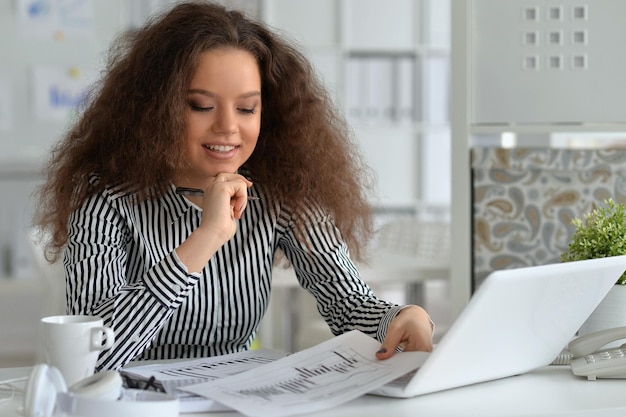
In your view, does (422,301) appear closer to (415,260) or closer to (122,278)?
(415,260)

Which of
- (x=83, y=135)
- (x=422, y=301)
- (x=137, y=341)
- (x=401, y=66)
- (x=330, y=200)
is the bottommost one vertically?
(x=422, y=301)

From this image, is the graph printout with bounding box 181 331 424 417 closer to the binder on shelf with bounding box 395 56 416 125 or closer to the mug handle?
the mug handle

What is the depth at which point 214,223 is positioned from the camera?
4.40 feet

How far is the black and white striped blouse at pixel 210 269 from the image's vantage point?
141 cm

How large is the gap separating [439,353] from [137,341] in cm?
48

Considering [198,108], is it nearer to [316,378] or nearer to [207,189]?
[207,189]

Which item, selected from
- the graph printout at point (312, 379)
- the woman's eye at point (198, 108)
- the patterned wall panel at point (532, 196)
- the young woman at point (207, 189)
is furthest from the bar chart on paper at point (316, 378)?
the patterned wall panel at point (532, 196)

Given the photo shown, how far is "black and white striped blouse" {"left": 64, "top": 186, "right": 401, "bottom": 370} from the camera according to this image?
1411 mm

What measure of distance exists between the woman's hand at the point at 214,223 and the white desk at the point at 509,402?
1.05 feet

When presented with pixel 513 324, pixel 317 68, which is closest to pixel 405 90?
pixel 317 68

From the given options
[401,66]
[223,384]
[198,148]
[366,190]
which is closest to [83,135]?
[198,148]

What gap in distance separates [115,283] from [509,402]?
2.11ft

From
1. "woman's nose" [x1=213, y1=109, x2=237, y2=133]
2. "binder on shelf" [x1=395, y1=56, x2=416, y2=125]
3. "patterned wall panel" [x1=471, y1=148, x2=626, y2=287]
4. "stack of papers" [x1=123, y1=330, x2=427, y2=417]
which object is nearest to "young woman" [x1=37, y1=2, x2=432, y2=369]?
"woman's nose" [x1=213, y1=109, x2=237, y2=133]

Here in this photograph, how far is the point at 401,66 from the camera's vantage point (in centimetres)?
460
